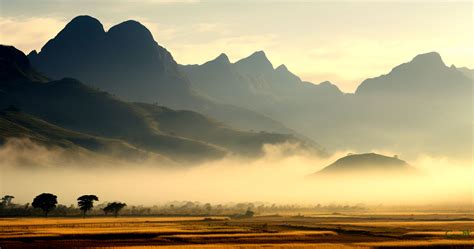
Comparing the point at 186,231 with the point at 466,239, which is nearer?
the point at 466,239

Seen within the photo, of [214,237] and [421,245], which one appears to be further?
[214,237]

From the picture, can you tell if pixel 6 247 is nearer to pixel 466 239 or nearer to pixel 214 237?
pixel 214 237

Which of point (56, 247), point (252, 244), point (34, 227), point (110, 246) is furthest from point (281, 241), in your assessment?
point (34, 227)

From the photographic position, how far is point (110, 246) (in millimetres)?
136750

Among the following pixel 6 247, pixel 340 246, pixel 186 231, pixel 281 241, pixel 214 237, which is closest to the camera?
pixel 6 247

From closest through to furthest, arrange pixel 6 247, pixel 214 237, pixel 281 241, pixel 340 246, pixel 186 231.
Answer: pixel 6 247
pixel 340 246
pixel 281 241
pixel 214 237
pixel 186 231

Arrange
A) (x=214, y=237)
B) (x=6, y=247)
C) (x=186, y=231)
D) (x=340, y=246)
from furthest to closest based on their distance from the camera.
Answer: (x=186, y=231) < (x=214, y=237) < (x=340, y=246) < (x=6, y=247)

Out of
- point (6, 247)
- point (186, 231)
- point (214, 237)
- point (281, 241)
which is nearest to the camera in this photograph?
point (6, 247)

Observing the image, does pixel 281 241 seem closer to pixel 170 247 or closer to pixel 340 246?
pixel 340 246

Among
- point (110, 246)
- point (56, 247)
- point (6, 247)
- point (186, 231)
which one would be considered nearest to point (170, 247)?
point (110, 246)

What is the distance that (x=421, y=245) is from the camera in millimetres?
144750

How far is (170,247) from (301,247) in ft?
80.9

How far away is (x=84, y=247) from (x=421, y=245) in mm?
66063

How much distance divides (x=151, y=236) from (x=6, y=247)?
41298 millimetres
